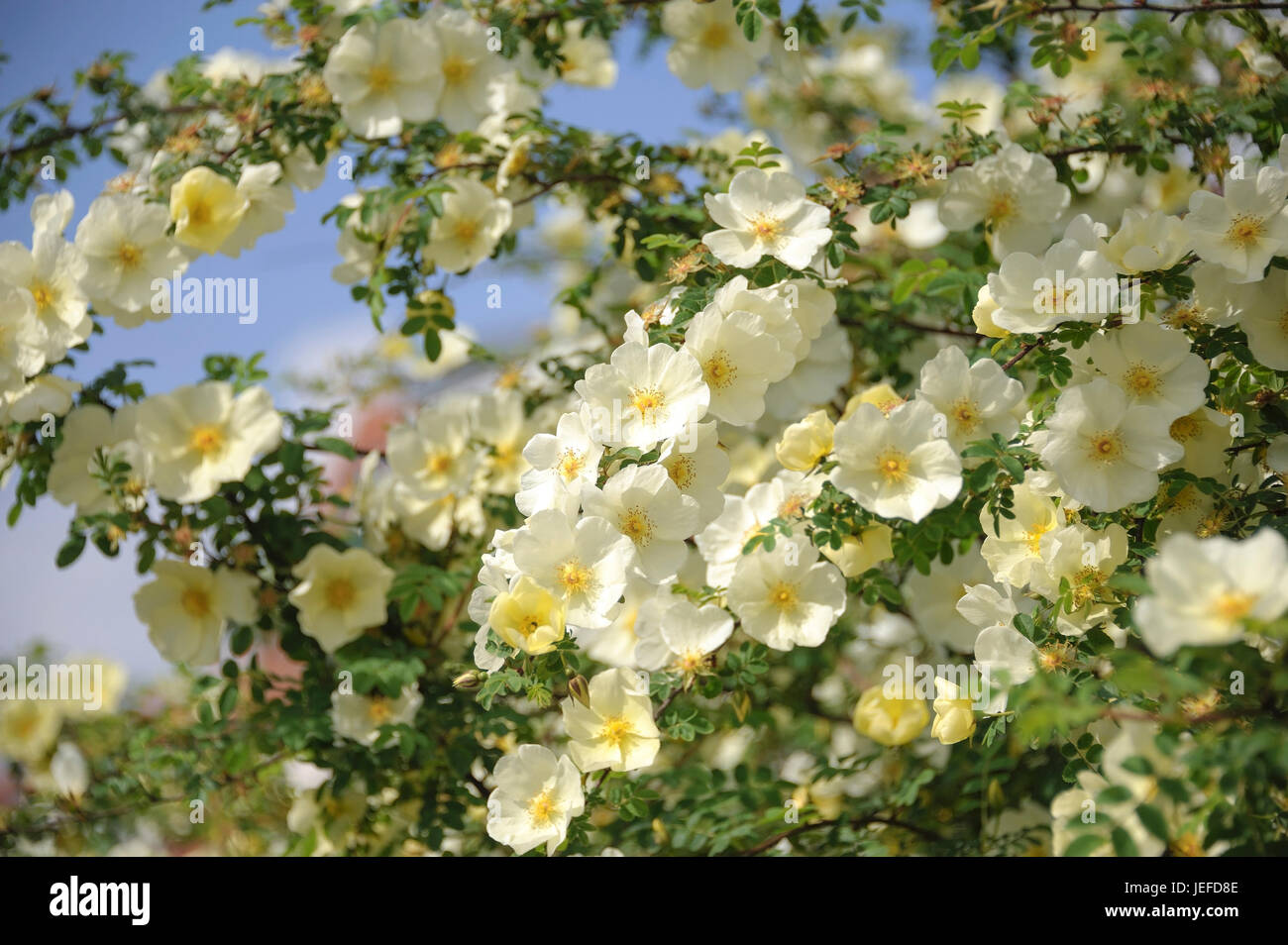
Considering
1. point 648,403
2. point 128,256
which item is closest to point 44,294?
point 128,256

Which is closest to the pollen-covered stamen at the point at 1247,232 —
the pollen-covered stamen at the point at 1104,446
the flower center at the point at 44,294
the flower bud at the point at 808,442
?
the pollen-covered stamen at the point at 1104,446

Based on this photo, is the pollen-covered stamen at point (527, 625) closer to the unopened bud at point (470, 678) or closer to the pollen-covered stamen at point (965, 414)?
the unopened bud at point (470, 678)

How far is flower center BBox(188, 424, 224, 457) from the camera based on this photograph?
1914 millimetres

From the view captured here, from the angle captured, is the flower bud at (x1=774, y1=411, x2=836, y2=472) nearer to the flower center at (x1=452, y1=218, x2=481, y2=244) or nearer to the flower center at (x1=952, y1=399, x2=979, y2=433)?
the flower center at (x1=952, y1=399, x2=979, y2=433)

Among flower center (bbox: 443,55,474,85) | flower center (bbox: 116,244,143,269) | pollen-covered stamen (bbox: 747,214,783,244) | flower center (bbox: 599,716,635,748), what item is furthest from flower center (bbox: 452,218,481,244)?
flower center (bbox: 599,716,635,748)

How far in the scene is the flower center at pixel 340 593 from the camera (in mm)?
1959

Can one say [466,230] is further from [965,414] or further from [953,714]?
[953,714]

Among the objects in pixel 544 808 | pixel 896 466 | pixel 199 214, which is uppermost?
pixel 199 214

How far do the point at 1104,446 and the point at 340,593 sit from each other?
1.32m

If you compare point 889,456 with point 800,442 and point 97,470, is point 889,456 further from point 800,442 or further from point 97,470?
point 97,470

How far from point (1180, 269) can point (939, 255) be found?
62cm

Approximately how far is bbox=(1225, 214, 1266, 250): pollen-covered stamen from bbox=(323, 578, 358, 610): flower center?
150 centimetres

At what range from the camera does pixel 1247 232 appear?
1.33 metres
